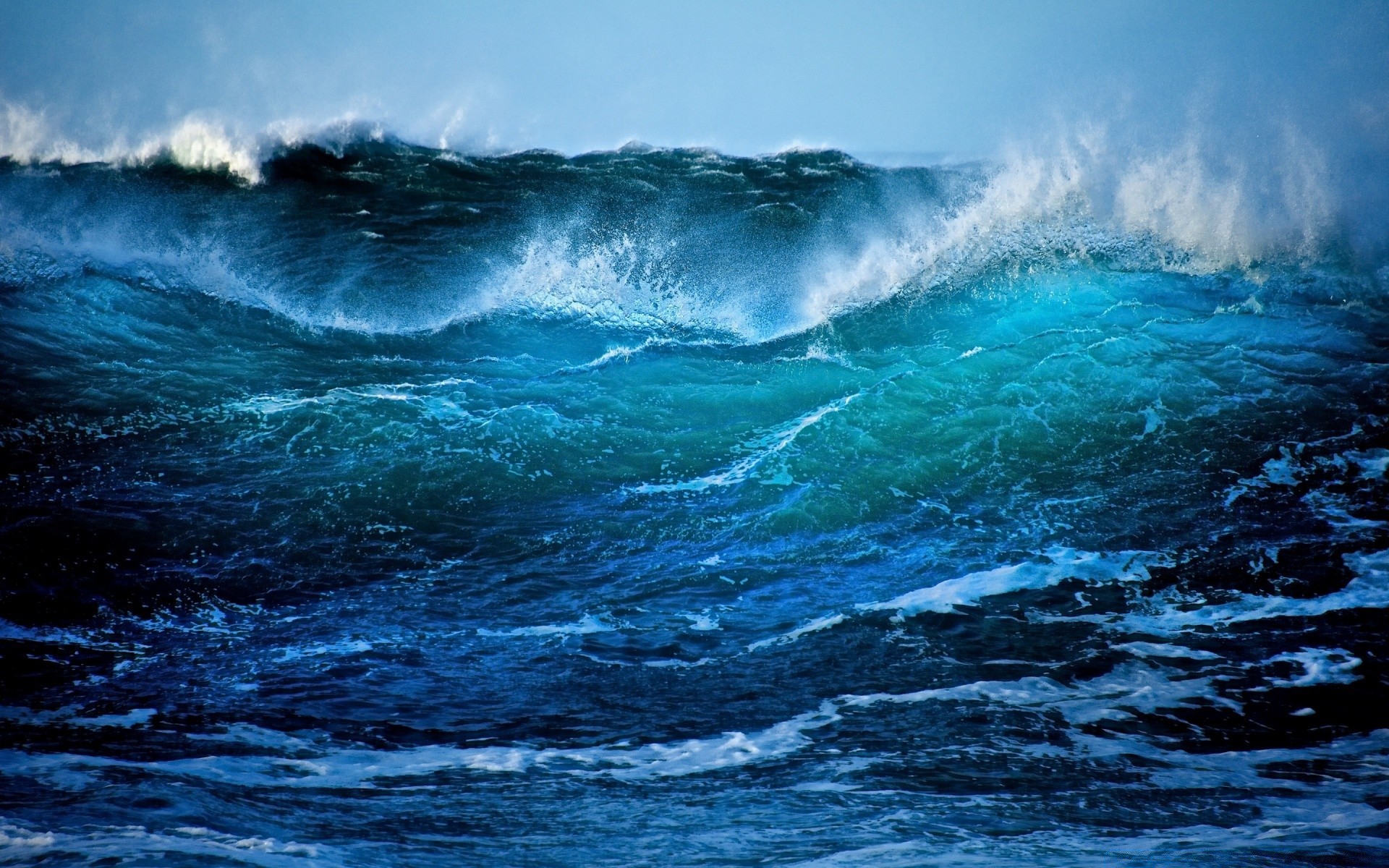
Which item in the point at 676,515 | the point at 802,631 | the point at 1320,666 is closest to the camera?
the point at 1320,666

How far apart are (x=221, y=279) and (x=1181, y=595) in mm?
9655

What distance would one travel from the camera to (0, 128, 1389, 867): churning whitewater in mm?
3680

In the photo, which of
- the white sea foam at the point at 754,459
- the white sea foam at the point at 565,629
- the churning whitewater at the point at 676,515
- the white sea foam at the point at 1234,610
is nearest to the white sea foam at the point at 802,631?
the churning whitewater at the point at 676,515

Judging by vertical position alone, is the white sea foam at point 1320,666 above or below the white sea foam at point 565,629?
below

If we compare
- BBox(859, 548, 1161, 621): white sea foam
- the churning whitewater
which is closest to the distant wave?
the churning whitewater

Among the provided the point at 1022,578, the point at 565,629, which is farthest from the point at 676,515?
the point at 1022,578

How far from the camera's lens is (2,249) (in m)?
9.84

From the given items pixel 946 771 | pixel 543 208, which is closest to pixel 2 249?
pixel 543 208

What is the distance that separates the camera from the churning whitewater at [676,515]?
12.1 feet

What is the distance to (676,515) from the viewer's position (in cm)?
670

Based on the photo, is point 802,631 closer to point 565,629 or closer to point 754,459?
point 565,629

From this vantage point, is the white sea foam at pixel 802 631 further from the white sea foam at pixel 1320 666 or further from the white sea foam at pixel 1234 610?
the white sea foam at pixel 1320 666

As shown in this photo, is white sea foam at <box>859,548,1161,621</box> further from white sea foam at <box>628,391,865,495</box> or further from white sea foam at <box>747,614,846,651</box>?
white sea foam at <box>628,391,865,495</box>

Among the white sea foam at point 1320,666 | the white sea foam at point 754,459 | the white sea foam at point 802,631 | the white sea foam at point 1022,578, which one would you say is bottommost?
the white sea foam at point 1320,666
